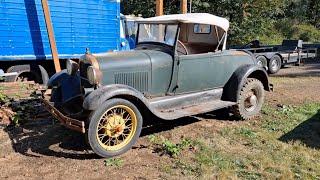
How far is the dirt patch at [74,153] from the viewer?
15.7 ft

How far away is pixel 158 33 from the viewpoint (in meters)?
6.66

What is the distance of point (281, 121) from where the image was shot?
694 cm

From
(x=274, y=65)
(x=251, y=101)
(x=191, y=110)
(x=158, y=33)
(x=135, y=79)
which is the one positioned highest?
(x=158, y=33)

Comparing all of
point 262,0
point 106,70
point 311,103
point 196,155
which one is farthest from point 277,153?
point 262,0

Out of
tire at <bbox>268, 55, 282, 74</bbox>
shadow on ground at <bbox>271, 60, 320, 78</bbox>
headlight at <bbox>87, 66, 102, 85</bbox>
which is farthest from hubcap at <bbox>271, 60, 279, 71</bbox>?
headlight at <bbox>87, 66, 102, 85</bbox>

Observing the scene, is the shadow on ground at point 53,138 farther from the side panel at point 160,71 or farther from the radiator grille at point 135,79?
the radiator grille at point 135,79

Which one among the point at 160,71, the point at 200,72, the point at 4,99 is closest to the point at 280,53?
the point at 200,72

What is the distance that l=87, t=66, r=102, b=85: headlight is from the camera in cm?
533

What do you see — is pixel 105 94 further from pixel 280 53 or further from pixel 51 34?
pixel 280 53

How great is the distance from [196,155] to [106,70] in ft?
5.89

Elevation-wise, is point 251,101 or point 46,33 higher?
Result: point 46,33

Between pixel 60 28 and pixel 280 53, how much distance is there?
8000 millimetres

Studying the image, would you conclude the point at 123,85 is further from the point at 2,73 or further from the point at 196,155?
the point at 2,73

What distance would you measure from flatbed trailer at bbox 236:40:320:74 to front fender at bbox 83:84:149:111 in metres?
7.97
